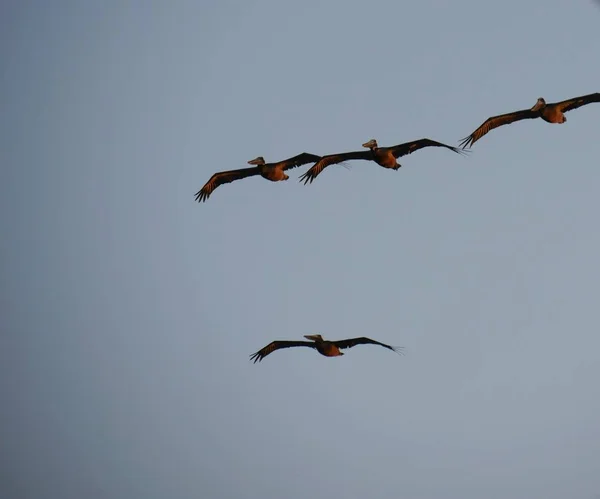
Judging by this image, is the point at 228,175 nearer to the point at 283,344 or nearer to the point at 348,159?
the point at 348,159

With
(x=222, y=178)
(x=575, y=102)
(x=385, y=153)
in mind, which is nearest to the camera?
(x=575, y=102)

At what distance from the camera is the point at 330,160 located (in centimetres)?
4191

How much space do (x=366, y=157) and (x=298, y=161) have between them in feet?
7.80

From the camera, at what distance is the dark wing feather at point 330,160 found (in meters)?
41.1

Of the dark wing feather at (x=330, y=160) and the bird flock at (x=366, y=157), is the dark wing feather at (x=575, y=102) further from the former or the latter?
the dark wing feather at (x=330, y=160)

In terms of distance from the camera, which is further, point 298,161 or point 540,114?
point 298,161

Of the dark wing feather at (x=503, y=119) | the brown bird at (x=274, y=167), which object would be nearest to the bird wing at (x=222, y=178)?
the brown bird at (x=274, y=167)

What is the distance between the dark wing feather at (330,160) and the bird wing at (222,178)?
1945mm

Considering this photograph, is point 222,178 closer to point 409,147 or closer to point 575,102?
point 409,147

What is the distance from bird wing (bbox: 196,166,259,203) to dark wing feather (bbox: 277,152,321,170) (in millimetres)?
976

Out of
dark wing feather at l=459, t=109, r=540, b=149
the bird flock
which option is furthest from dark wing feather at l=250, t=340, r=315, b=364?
dark wing feather at l=459, t=109, r=540, b=149

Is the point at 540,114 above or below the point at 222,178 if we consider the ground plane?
above

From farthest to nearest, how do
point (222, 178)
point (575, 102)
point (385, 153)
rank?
point (222, 178) → point (385, 153) → point (575, 102)

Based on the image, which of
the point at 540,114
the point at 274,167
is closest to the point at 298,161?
the point at 274,167
